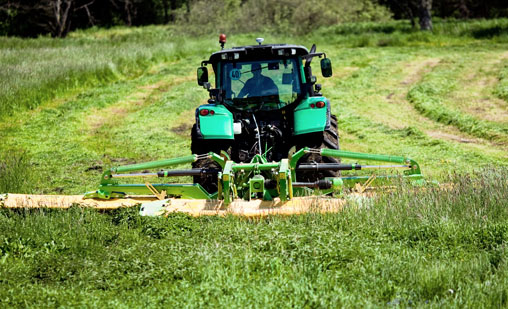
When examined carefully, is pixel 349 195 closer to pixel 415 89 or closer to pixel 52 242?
pixel 52 242

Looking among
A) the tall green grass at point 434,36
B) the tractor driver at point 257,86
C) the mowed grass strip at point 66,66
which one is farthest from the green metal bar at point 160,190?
the tall green grass at point 434,36

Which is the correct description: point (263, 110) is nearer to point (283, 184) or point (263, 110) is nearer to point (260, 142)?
point (260, 142)

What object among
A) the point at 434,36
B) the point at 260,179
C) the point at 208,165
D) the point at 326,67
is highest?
the point at 326,67

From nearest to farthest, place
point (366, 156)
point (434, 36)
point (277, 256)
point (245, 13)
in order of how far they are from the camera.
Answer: point (277, 256) < point (366, 156) < point (434, 36) < point (245, 13)

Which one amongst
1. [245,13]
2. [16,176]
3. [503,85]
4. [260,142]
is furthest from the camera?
[245,13]

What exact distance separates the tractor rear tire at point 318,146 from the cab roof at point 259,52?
105cm

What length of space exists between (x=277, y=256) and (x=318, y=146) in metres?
2.76

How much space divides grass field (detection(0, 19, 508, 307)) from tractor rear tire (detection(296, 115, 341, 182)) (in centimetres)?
117

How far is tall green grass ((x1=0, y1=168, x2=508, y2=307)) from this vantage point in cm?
455

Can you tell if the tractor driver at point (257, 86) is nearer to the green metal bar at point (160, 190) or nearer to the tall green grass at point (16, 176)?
the green metal bar at point (160, 190)

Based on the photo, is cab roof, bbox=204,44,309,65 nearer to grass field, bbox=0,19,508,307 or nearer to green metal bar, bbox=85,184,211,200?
green metal bar, bbox=85,184,211,200

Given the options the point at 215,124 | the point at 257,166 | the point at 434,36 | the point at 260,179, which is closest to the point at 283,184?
the point at 260,179

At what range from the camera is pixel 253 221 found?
6180 millimetres

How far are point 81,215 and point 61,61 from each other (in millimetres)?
14116
